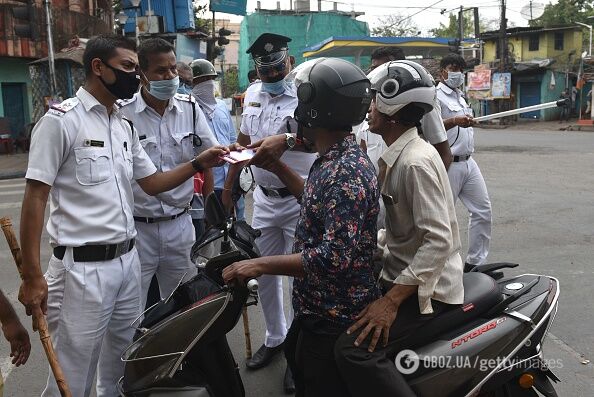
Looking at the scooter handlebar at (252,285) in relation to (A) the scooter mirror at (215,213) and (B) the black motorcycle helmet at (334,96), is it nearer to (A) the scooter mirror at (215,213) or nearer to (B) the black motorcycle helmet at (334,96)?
(A) the scooter mirror at (215,213)

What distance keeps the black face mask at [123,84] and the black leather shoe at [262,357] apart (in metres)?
1.97

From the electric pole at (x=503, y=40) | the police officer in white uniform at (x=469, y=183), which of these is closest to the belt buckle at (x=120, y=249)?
the police officer in white uniform at (x=469, y=183)

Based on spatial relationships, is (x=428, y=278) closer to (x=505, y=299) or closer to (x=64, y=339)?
(x=505, y=299)

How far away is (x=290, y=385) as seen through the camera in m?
3.53

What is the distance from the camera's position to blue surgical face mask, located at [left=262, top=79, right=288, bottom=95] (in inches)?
153

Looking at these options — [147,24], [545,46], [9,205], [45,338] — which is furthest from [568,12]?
[45,338]

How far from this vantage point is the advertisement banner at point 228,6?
64.9ft

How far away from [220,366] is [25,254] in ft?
3.09

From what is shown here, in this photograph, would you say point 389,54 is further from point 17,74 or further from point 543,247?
A: point 17,74

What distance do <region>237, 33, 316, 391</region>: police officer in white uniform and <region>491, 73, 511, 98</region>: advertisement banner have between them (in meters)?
29.9

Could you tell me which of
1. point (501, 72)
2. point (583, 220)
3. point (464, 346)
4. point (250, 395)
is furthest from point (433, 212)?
point (501, 72)

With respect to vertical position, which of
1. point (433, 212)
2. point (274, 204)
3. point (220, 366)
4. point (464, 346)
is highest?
point (433, 212)

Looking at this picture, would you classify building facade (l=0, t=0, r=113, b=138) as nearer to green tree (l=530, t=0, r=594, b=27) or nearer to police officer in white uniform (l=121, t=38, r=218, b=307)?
police officer in white uniform (l=121, t=38, r=218, b=307)

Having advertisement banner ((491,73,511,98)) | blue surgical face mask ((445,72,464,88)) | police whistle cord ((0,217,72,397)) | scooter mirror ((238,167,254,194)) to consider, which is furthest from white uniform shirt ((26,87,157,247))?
advertisement banner ((491,73,511,98))
